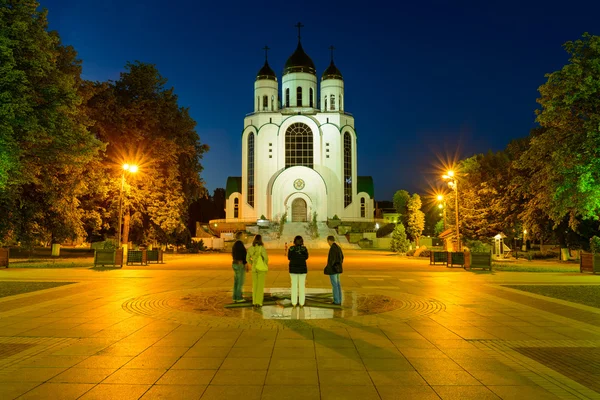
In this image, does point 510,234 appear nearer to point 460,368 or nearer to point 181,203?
point 181,203

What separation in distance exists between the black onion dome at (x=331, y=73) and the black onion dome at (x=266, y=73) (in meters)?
7.67

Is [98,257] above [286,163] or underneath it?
underneath

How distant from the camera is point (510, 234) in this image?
39.6m

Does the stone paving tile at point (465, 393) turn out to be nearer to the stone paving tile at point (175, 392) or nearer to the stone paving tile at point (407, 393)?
the stone paving tile at point (407, 393)

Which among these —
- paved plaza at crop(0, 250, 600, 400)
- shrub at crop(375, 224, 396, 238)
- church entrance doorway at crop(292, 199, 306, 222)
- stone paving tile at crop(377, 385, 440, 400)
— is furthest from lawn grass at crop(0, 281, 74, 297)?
church entrance doorway at crop(292, 199, 306, 222)

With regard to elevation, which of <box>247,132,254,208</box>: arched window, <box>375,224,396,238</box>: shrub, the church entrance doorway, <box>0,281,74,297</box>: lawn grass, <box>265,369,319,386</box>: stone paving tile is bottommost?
<box>265,369,319,386</box>: stone paving tile

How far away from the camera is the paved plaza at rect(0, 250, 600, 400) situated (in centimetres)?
489

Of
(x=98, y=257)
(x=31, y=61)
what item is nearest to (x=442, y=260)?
(x=98, y=257)

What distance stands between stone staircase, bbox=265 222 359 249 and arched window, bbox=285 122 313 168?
36.2ft

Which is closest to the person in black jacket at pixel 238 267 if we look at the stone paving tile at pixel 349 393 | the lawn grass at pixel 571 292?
the stone paving tile at pixel 349 393

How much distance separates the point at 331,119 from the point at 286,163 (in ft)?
30.4

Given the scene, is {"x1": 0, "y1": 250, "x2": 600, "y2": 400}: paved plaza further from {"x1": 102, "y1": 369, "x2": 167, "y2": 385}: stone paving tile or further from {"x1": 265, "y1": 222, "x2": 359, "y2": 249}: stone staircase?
{"x1": 265, "y1": 222, "x2": 359, "y2": 249}: stone staircase

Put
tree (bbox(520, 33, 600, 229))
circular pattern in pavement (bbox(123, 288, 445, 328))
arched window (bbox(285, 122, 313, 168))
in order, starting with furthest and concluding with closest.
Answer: arched window (bbox(285, 122, 313, 168)) < tree (bbox(520, 33, 600, 229)) < circular pattern in pavement (bbox(123, 288, 445, 328))

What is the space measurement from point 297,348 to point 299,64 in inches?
2688
